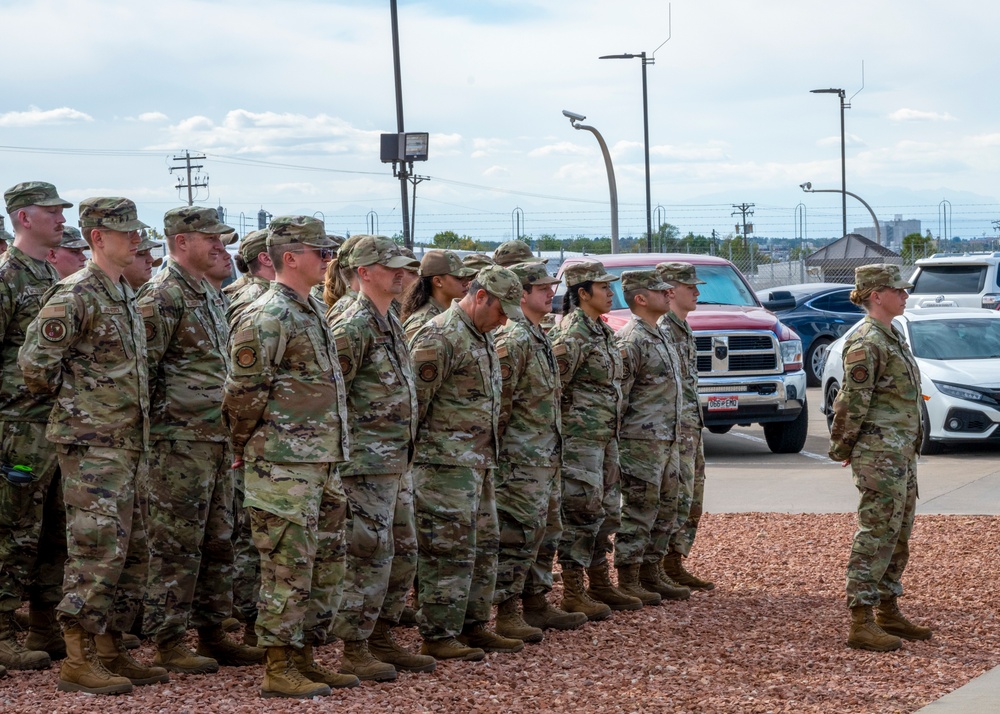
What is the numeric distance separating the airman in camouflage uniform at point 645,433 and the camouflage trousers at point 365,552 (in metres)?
2.35

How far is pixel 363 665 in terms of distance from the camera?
608cm

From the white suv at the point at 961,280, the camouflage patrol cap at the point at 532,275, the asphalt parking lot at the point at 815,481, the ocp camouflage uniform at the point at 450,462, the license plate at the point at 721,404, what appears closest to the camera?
the ocp camouflage uniform at the point at 450,462

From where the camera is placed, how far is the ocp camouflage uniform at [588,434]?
7.58 meters

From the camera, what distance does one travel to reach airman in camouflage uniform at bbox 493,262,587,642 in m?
7.01

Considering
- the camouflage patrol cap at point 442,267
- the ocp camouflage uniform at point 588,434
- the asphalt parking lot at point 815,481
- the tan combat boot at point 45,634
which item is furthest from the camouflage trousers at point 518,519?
the asphalt parking lot at point 815,481

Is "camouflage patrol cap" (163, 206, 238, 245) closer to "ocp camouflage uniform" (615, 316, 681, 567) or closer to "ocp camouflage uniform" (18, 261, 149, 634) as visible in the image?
"ocp camouflage uniform" (18, 261, 149, 634)

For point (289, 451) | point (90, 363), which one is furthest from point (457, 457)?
point (90, 363)

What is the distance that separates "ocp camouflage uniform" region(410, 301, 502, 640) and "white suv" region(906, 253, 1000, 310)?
52.1 feet

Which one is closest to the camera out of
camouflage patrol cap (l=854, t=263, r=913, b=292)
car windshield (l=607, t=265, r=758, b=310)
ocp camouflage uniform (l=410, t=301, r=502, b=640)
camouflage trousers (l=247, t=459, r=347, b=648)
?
camouflage trousers (l=247, t=459, r=347, b=648)

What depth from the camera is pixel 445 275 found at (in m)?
7.08

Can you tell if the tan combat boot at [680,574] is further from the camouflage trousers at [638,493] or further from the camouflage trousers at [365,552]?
the camouflage trousers at [365,552]

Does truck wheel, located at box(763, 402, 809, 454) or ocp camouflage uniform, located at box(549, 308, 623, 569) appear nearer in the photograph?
ocp camouflage uniform, located at box(549, 308, 623, 569)

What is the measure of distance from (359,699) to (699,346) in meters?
9.24

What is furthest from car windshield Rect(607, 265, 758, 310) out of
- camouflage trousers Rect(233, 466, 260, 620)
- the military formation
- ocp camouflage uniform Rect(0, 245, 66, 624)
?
ocp camouflage uniform Rect(0, 245, 66, 624)
